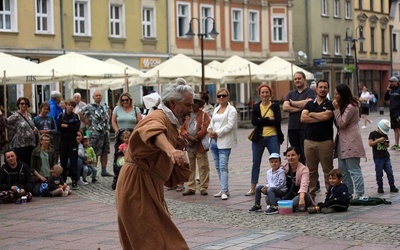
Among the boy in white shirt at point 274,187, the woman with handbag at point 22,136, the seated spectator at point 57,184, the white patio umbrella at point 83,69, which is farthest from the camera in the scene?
the white patio umbrella at point 83,69

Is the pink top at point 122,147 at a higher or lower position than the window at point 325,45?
lower

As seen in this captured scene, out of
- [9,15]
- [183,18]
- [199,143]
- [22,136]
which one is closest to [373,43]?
[183,18]

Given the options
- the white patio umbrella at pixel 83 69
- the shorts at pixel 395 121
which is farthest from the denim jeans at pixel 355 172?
the white patio umbrella at pixel 83 69

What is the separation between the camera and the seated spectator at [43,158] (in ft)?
53.0

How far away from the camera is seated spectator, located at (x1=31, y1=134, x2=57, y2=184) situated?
53.0ft

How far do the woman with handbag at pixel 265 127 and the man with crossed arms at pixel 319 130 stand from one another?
3.72 ft

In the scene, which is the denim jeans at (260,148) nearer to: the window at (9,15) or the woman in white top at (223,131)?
the woman in white top at (223,131)

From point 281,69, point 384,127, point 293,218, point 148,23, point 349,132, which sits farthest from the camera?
point 148,23

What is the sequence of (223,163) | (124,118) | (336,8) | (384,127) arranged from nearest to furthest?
1. (384,127)
2. (223,163)
3. (124,118)
4. (336,8)

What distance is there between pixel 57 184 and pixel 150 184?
882cm

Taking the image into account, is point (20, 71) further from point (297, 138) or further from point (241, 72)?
point (241, 72)

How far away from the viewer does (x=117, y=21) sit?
1720 inches

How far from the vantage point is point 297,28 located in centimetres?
6112

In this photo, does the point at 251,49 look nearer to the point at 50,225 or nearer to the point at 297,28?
the point at 297,28
